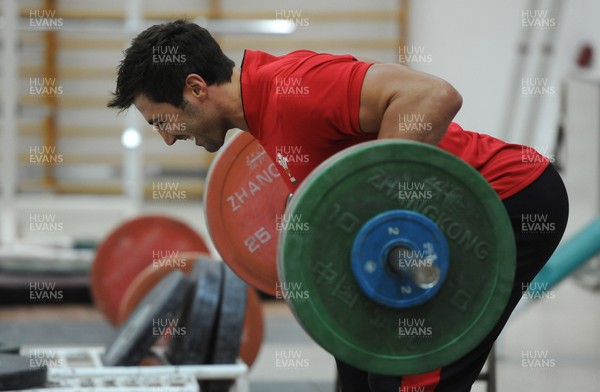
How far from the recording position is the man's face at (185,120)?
1840 millimetres

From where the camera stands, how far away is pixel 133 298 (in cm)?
376

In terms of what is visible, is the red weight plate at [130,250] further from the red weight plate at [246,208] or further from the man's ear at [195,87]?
the man's ear at [195,87]

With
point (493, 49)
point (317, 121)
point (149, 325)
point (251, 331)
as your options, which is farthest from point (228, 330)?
point (493, 49)

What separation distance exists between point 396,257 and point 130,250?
305 centimetres

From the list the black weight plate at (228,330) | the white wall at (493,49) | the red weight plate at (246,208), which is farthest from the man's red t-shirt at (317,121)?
the white wall at (493,49)

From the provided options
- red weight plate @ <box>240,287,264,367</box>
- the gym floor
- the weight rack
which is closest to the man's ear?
the weight rack

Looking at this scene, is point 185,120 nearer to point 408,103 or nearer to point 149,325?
point 408,103

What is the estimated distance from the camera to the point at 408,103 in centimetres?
163

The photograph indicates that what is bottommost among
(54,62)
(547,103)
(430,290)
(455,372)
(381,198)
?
(54,62)

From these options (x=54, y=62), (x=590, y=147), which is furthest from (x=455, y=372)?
(x=54, y=62)

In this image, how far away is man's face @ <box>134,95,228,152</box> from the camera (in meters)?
1.84

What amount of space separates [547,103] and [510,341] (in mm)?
2803

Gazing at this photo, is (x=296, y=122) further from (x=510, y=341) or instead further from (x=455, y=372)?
(x=510, y=341)

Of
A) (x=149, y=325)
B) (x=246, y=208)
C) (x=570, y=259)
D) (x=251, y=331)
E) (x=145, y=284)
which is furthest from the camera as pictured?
(x=570, y=259)
